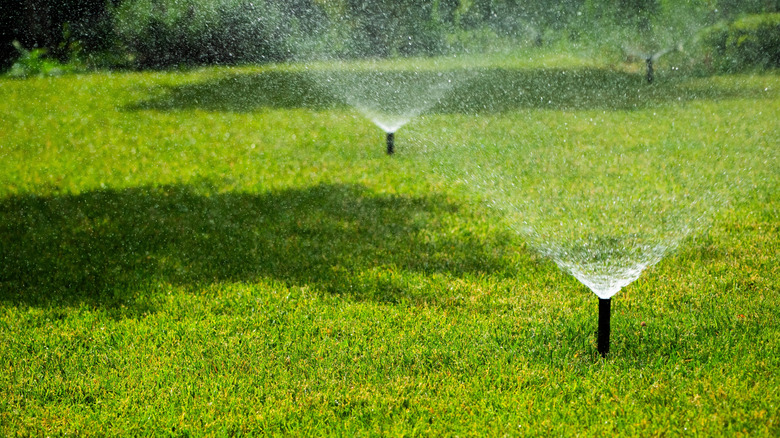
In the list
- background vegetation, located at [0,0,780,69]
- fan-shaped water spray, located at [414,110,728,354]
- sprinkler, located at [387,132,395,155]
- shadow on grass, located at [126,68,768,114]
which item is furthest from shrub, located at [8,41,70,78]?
fan-shaped water spray, located at [414,110,728,354]

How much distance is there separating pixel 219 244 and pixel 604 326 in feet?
10.1

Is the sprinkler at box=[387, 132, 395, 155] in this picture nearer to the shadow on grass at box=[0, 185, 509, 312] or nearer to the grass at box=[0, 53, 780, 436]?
the grass at box=[0, 53, 780, 436]

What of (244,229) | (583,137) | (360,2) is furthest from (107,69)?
(244,229)

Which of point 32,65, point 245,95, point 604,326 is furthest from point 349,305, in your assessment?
point 32,65

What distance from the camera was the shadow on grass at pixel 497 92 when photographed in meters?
14.0

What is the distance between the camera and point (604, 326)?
138 inches

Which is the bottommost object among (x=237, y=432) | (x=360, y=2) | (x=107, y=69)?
(x=237, y=432)

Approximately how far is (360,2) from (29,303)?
439 inches

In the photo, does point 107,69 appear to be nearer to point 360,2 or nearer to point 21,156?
point 360,2

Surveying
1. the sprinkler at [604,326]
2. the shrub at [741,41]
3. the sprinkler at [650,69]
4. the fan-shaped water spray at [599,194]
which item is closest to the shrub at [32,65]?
the fan-shaped water spray at [599,194]

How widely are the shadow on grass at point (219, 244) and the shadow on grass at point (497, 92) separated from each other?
6874mm

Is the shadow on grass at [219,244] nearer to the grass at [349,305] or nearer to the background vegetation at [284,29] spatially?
the grass at [349,305]

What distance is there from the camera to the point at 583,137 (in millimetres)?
10102

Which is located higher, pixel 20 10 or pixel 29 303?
pixel 20 10
